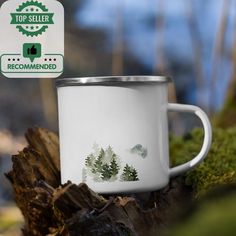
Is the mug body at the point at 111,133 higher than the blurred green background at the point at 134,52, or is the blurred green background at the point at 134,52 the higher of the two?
the blurred green background at the point at 134,52

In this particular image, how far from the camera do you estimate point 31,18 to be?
26.1 inches

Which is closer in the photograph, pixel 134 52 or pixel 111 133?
pixel 111 133

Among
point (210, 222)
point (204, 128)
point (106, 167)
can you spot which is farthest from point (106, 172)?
Answer: point (210, 222)

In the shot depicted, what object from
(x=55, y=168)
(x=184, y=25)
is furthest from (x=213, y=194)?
(x=184, y=25)

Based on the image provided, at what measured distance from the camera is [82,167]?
0.62 meters

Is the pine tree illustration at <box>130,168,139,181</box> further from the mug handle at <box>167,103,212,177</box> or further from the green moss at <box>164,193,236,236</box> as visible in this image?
the green moss at <box>164,193,236,236</box>

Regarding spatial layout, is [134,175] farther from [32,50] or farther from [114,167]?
[32,50]

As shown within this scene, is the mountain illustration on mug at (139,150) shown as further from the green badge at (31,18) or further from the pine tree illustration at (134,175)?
the green badge at (31,18)

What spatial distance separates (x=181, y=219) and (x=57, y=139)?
0.40 m

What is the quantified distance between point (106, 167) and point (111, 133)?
1.4 inches

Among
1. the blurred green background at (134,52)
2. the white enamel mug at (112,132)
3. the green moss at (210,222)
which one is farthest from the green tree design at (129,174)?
the green moss at (210,222)

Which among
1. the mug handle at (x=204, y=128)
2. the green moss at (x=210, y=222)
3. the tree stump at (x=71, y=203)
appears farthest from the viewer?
the mug handle at (x=204, y=128)

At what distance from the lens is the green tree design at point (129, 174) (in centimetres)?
61

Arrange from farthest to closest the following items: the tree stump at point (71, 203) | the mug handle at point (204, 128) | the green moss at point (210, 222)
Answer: the mug handle at point (204, 128)
the tree stump at point (71, 203)
the green moss at point (210, 222)
